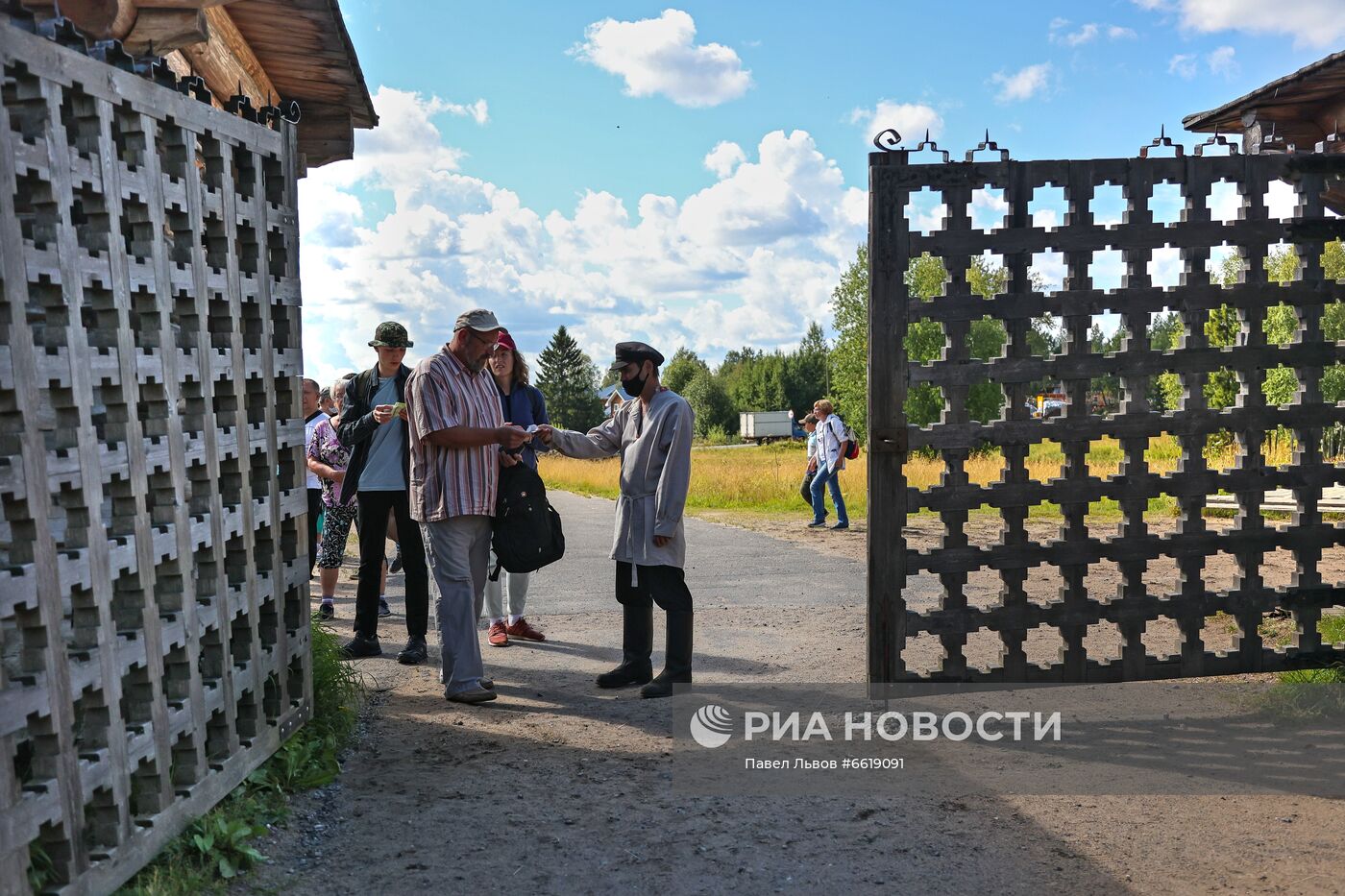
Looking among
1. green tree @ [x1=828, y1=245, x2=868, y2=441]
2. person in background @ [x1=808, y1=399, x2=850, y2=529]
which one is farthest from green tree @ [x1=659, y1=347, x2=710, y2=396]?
person in background @ [x1=808, y1=399, x2=850, y2=529]

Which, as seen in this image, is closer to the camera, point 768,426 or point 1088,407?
point 1088,407

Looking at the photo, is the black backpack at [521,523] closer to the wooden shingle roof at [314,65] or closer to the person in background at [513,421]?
the person in background at [513,421]

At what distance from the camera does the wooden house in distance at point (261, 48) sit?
609 cm

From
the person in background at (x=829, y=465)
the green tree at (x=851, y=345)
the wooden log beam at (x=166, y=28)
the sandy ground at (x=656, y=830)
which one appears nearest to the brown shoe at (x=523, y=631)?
the sandy ground at (x=656, y=830)

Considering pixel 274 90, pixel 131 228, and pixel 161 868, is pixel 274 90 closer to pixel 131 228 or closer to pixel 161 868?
pixel 131 228

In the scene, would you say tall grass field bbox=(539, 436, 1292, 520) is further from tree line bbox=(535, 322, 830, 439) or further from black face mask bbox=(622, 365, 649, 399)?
tree line bbox=(535, 322, 830, 439)

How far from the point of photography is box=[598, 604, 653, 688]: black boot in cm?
735

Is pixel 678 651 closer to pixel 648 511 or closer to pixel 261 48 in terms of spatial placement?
pixel 648 511

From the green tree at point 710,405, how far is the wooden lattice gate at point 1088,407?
359 ft

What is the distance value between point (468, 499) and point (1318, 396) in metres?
4.71

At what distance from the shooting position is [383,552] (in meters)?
8.04

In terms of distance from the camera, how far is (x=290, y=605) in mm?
5863

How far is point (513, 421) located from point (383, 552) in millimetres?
1177

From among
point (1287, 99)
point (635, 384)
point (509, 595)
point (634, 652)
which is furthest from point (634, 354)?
point (1287, 99)
